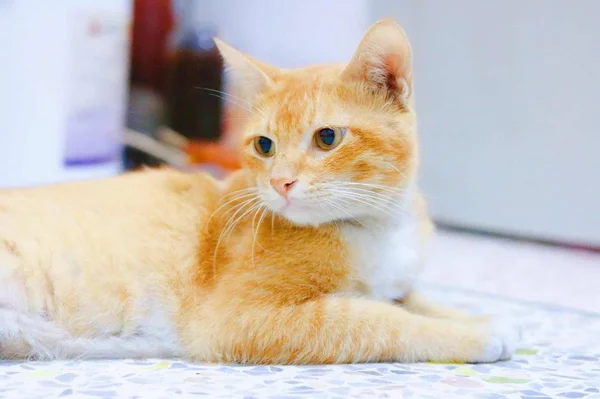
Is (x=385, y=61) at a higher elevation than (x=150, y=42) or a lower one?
lower

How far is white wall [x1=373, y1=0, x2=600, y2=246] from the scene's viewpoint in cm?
219

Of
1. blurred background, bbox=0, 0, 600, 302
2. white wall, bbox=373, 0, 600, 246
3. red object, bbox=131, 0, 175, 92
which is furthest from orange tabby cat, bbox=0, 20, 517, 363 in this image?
red object, bbox=131, 0, 175, 92

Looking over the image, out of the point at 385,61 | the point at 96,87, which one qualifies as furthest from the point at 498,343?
the point at 96,87

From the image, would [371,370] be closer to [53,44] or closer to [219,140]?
[53,44]

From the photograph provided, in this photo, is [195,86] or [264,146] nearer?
[264,146]

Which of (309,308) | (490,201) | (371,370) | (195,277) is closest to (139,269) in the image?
(195,277)

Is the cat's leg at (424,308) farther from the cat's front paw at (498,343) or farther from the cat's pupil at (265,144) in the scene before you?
the cat's pupil at (265,144)

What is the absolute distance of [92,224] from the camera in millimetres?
1207

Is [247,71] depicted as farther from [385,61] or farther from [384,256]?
[384,256]

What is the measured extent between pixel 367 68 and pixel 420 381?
49cm

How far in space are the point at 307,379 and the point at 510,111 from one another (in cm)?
159

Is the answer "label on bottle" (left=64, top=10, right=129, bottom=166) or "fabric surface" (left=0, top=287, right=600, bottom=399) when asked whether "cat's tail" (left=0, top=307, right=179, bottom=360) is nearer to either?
"fabric surface" (left=0, top=287, right=600, bottom=399)

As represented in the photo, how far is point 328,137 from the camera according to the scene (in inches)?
43.6

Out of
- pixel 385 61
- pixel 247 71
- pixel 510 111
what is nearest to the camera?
pixel 385 61
